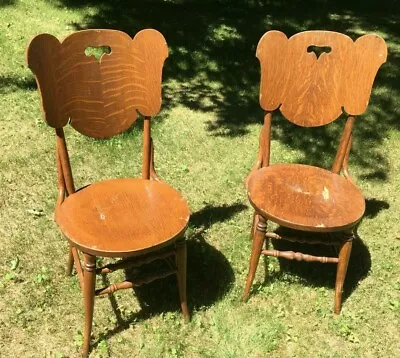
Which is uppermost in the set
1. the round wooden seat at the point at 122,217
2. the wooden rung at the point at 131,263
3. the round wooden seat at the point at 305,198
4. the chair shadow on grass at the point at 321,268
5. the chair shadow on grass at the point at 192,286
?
the round wooden seat at the point at 122,217

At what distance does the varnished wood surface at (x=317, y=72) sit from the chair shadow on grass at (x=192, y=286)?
1.17 m

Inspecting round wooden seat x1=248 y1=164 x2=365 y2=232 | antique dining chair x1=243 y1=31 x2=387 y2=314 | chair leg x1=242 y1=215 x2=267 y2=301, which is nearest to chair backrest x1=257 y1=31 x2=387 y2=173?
antique dining chair x1=243 y1=31 x2=387 y2=314

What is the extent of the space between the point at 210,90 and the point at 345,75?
3048 millimetres

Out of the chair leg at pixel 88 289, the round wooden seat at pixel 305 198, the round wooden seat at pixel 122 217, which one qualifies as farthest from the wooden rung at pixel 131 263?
→ the round wooden seat at pixel 305 198

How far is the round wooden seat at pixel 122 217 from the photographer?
2.65 m

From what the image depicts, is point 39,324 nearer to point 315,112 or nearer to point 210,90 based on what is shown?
point 315,112

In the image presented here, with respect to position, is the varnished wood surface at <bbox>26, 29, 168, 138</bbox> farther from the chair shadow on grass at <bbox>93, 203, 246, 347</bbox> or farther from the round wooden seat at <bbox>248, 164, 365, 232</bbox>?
the chair shadow on grass at <bbox>93, 203, 246, 347</bbox>

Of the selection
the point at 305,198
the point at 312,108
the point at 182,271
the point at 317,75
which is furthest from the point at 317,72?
the point at 182,271

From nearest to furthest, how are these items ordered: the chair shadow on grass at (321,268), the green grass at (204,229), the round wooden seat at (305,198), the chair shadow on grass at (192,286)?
the round wooden seat at (305,198) < the green grass at (204,229) < the chair shadow on grass at (192,286) < the chair shadow on grass at (321,268)

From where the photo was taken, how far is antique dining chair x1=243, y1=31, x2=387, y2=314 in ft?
10.4

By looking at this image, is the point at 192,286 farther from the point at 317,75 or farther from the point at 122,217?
the point at 317,75

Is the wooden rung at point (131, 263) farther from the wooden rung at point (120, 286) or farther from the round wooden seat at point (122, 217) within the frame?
the round wooden seat at point (122, 217)

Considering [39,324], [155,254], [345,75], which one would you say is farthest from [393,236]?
[39,324]

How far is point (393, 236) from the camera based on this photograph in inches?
165
